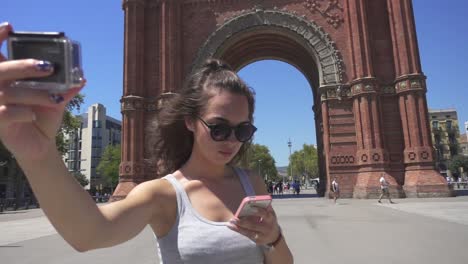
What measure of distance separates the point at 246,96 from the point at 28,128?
1.04 metres

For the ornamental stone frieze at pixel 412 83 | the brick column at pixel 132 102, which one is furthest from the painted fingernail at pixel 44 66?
the ornamental stone frieze at pixel 412 83

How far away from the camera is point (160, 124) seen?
2072 mm

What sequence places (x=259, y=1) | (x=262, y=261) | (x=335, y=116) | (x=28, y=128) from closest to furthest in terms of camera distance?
(x=28, y=128)
(x=262, y=261)
(x=335, y=116)
(x=259, y=1)

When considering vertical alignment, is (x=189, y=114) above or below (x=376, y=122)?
below

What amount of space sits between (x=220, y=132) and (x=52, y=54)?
865 millimetres

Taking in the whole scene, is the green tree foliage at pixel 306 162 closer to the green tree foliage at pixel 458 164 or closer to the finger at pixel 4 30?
the green tree foliage at pixel 458 164

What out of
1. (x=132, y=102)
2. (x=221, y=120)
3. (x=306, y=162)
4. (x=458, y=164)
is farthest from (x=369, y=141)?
(x=306, y=162)

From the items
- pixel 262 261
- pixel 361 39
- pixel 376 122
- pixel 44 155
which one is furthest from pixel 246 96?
pixel 361 39

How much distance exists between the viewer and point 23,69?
2.86 ft

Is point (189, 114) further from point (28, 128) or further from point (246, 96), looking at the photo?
point (28, 128)

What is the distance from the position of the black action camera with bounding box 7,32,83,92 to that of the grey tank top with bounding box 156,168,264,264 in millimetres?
805

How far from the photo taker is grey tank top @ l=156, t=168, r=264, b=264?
4.74 feet

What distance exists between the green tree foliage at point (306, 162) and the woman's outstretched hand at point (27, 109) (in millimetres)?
102960

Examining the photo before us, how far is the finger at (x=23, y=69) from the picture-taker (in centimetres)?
87
